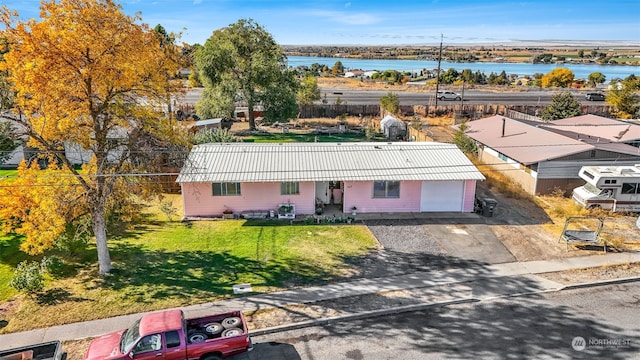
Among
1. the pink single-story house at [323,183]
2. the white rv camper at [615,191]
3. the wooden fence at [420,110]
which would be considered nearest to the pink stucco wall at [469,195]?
the pink single-story house at [323,183]

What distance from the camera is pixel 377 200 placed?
25.5 metres

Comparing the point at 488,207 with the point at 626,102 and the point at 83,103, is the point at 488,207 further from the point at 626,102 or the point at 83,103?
the point at 626,102

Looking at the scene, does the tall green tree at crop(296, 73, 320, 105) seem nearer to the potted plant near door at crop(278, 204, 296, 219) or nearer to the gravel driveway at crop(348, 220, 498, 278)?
the potted plant near door at crop(278, 204, 296, 219)

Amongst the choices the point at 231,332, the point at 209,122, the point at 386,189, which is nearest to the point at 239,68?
the point at 209,122

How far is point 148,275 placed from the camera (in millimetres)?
18266

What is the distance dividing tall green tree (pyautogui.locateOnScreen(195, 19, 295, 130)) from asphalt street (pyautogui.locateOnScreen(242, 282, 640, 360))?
3341 cm

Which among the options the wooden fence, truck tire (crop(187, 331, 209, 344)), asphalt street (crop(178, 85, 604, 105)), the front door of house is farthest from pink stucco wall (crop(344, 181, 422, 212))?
asphalt street (crop(178, 85, 604, 105))

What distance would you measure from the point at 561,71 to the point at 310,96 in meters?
65.5

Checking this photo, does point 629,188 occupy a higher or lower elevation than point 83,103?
lower

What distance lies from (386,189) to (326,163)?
3.86 meters

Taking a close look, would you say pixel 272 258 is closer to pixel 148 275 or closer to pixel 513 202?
pixel 148 275

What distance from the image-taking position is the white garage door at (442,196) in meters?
25.3

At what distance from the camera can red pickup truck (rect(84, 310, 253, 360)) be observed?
39.4ft

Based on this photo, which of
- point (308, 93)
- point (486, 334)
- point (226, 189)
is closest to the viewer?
point (486, 334)
